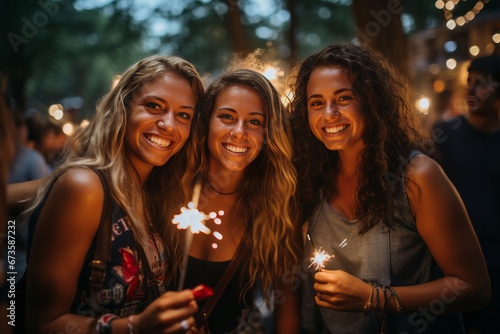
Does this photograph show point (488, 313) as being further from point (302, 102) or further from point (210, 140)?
point (210, 140)

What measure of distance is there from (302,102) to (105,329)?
2184 millimetres

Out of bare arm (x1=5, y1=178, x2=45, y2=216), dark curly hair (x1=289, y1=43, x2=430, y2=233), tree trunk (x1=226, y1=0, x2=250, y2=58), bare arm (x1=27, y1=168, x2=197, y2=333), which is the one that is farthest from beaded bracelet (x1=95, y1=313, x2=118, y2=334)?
tree trunk (x1=226, y1=0, x2=250, y2=58)

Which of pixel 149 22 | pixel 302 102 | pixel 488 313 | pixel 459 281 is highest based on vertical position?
pixel 149 22

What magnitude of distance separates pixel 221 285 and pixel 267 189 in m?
0.89

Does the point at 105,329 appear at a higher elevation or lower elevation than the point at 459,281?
lower

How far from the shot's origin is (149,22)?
1138cm

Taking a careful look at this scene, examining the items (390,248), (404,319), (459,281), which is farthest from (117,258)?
(459,281)

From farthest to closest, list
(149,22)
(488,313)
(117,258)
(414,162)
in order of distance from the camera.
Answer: (149,22) < (488,313) < (414,162) < (117,258)

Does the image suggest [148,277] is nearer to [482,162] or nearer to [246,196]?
→ [246,196]

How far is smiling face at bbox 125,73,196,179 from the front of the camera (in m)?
2.93

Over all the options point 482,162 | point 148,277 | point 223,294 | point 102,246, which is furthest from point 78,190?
point 482,162

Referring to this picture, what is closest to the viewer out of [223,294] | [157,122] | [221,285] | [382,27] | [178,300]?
[178,300]

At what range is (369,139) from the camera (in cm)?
311

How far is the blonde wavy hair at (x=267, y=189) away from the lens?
3.30 metres
